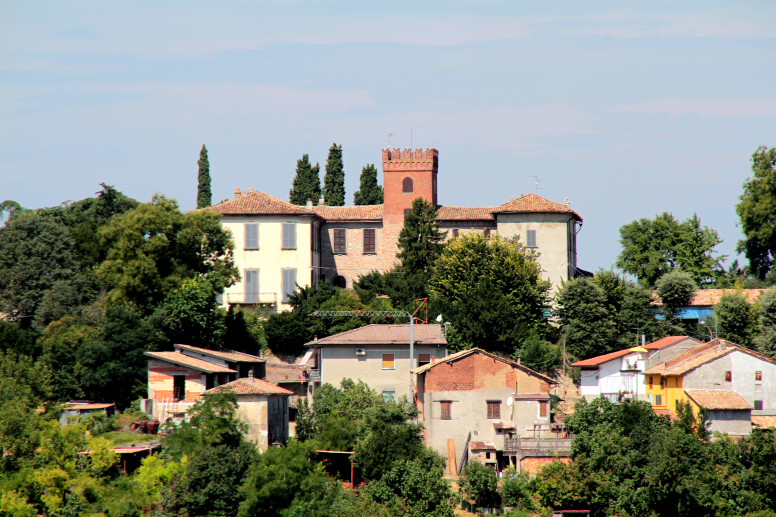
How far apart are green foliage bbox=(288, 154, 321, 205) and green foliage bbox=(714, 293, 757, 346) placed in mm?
30897

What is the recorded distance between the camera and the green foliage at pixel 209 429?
135 ft

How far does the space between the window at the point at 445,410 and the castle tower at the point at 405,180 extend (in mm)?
24901

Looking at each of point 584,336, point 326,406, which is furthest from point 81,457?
point 584,336

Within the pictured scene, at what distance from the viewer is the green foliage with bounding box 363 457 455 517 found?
39.9m

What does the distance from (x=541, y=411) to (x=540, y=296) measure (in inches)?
577

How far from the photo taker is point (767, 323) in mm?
56312

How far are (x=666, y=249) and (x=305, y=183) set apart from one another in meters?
25.4

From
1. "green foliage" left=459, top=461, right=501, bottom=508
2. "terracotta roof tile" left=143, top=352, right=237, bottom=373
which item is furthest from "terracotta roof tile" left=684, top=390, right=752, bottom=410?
"terracotta roof tile" left=143, top=352, right=237, bottom=373

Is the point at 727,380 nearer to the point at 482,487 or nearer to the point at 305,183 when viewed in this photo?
the point at 482,487

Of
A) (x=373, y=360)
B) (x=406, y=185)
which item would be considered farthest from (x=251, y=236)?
(x=373, y=360)

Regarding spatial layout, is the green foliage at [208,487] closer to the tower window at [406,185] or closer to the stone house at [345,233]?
the stone house at [345,233]

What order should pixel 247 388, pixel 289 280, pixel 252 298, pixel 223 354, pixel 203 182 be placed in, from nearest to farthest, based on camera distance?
pixel 247 388
pixel 223 354
pixel 252 298
pixel 289 280
pixel 203 182

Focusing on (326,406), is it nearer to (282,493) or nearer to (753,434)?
(282,493)

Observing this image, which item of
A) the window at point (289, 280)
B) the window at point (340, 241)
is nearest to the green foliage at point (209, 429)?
the window at point (289, 280)
